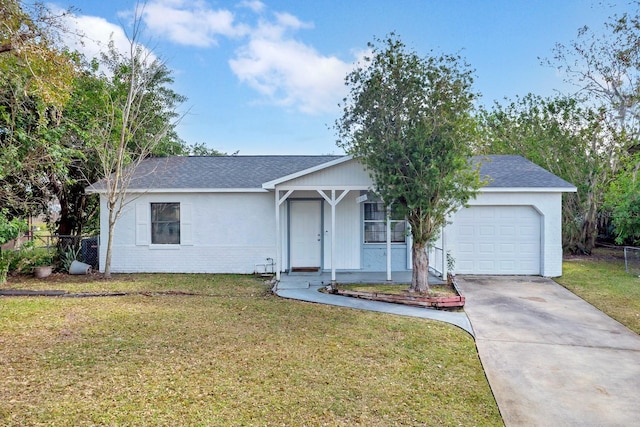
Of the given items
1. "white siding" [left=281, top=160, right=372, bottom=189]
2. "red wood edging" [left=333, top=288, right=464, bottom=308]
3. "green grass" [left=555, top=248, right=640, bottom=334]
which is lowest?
"green grass" [left=555, top=248, right=640, bottom=334]

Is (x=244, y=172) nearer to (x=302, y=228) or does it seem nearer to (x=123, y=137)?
(x=302, y=228)

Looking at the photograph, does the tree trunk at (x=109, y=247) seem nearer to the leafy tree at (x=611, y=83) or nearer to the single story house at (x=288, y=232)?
the single story house at (x=288, y=232)

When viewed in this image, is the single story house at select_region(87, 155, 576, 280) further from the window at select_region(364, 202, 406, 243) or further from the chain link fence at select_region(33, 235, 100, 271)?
the chain link fence at select_region(33, 235, 100, 271)

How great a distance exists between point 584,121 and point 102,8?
67.2 ft

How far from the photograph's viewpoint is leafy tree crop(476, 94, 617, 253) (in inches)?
607

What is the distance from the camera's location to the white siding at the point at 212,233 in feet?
36.6

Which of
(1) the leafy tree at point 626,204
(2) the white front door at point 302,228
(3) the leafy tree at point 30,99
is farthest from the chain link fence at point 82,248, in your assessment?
(1) the leafy tree at point 626,204

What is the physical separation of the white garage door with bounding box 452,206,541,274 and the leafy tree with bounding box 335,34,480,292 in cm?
346

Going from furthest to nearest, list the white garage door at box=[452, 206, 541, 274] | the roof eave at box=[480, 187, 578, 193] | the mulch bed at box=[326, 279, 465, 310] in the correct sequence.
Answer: the white garage door at box=[452, 206, 541, 274] → the roof eave at box=[480, 187, 578, 193] → the mulch bed at box=[326, 279, 465, 310]

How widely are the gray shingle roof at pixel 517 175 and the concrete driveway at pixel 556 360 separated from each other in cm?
365

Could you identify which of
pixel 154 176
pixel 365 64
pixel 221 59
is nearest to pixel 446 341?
pixel 365 64

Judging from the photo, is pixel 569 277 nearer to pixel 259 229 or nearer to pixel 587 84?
pixel 259 229

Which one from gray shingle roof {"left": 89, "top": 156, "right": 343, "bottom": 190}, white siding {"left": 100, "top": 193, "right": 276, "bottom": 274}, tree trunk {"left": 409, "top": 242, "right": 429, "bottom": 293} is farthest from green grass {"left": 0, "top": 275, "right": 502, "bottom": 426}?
gray shingle roof {"left": 89, "top": 156, "right": 343, "bottom": 190}

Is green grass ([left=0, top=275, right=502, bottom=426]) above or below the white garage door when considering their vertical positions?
below
